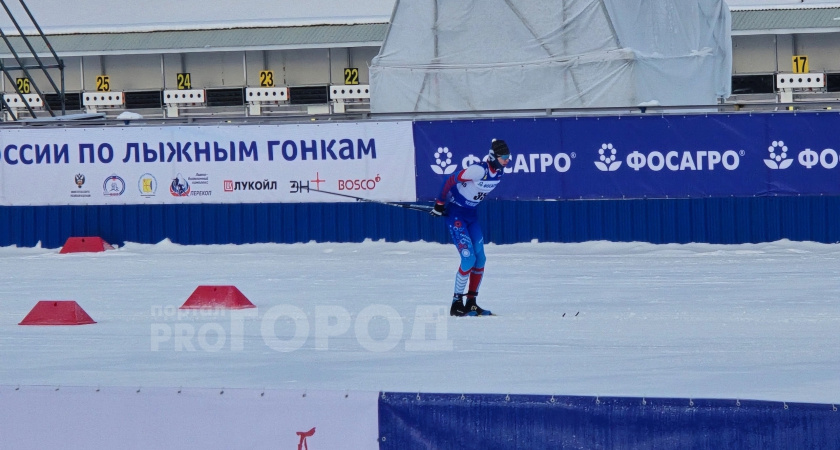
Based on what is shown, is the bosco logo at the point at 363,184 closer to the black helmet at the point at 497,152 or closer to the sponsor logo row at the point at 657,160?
the sponsor logo row at the point at 657,160

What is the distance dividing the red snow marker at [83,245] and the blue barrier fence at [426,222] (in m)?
0.24

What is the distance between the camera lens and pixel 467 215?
10.6 metres

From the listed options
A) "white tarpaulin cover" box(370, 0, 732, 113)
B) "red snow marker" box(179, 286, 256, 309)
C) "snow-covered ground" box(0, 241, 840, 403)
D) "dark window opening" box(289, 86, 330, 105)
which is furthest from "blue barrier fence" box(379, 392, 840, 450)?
"dark window opening" box(289, 86, 330, 105)

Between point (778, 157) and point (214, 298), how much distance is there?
28.8 feet

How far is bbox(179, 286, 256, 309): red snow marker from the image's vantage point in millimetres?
11297

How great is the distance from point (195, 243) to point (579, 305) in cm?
841

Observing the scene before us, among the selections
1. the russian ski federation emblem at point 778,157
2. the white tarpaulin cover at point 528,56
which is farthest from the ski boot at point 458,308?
the white tarpaulin cover at point 528,56

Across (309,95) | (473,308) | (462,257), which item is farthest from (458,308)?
(309,95)

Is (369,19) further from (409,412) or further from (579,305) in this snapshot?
(409,412)

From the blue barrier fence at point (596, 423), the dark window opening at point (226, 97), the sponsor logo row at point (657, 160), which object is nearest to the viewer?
the blue barrier fence at point (596, 423)

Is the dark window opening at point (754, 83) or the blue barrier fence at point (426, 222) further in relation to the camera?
the dark window opening at point (754, 83)

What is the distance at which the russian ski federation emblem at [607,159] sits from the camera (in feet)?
54.0

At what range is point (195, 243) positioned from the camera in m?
17.9

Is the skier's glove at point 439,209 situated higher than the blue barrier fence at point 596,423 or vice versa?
the skier's glove at point 439,209
